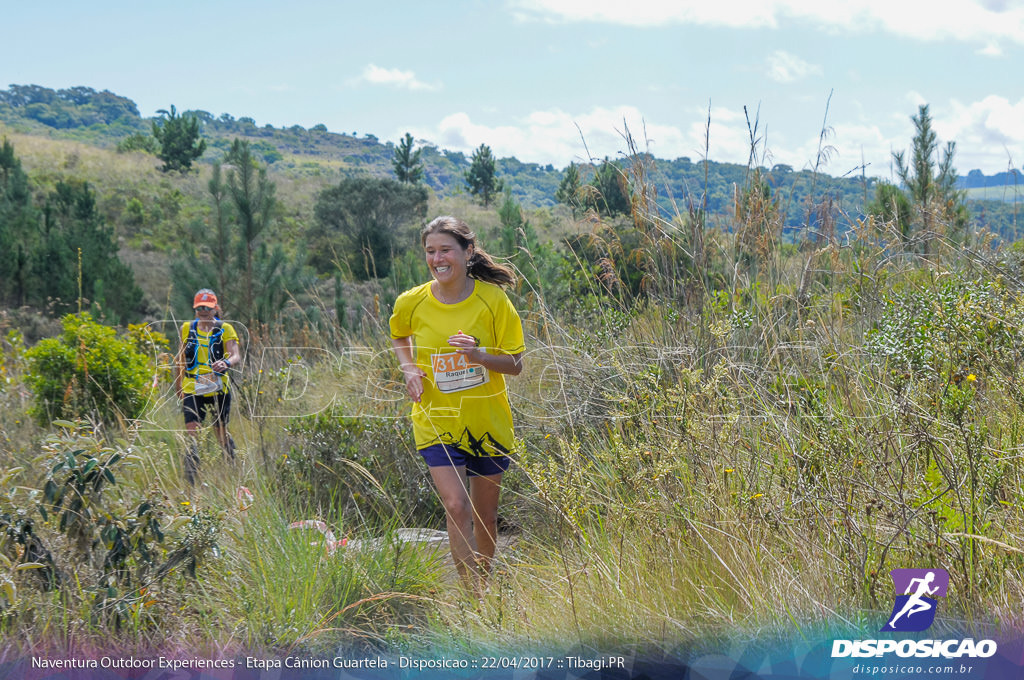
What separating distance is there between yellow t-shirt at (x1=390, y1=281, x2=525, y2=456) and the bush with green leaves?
3.37 metres

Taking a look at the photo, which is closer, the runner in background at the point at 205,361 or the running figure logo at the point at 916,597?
the running figure logo at the point at 916,597

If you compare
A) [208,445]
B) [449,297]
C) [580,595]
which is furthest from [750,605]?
[208,445]

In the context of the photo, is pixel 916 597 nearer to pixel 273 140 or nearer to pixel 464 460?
pixel 464 460

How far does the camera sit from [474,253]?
3.75 m

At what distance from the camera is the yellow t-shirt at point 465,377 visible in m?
3.54

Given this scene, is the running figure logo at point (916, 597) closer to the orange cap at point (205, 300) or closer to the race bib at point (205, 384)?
the race bib at point (205, 384)

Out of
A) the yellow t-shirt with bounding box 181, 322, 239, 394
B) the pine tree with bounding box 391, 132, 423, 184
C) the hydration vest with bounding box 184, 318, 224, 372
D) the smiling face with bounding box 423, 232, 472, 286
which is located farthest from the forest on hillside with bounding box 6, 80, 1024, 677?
the pine tree with bounding box 391, 132, 423, 184

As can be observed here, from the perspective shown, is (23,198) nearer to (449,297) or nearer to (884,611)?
(449,297)

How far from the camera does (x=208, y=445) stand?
187 inches

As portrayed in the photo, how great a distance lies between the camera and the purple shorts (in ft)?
11.5

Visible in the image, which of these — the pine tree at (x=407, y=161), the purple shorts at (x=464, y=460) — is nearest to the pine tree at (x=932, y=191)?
the purple shorts at (x=464, y=460)

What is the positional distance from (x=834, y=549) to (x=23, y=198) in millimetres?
24033

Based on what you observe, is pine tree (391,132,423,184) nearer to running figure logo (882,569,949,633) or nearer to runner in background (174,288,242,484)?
runner in background (174,288,242,484)

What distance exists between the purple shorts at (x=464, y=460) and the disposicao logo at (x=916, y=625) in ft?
5.69
